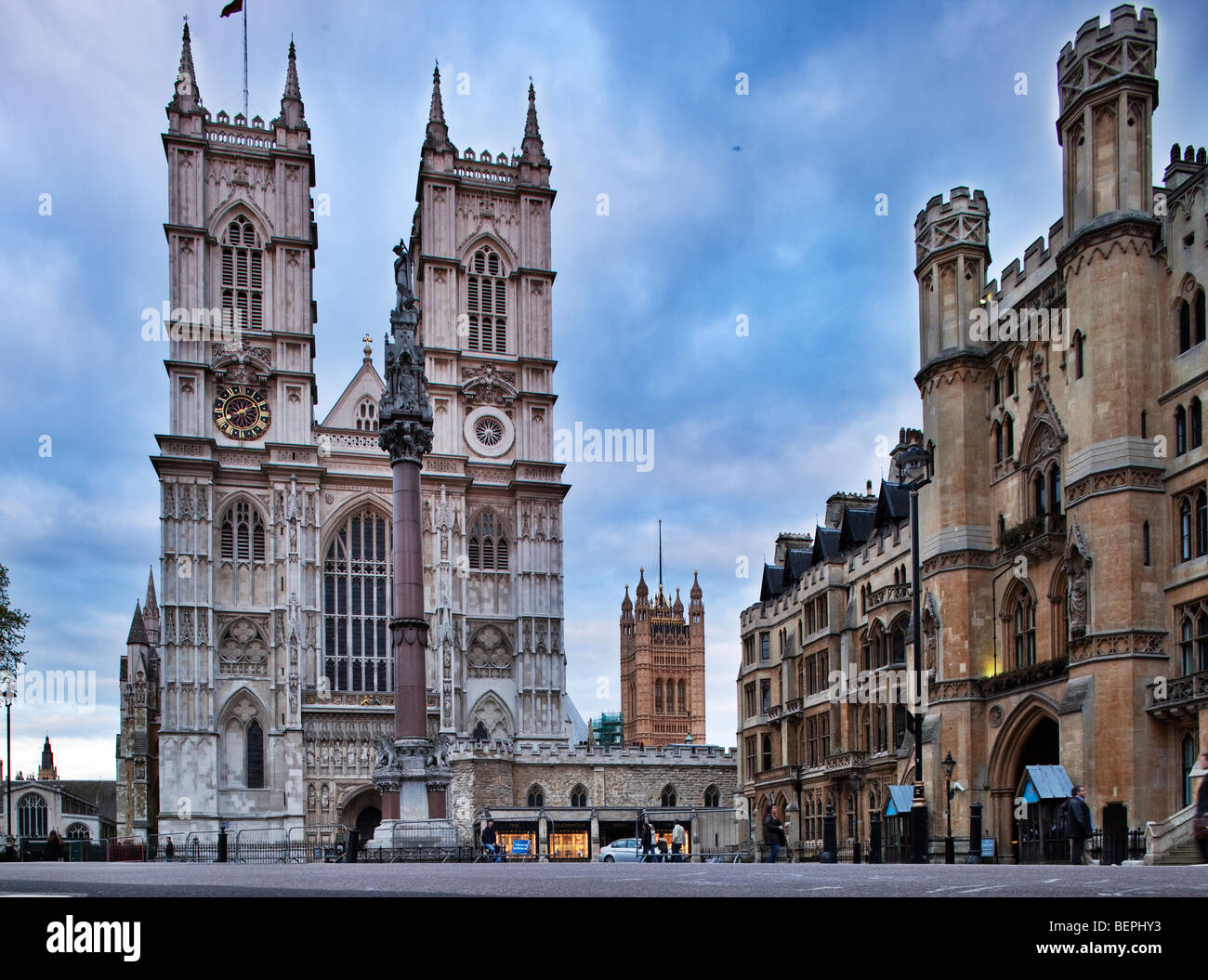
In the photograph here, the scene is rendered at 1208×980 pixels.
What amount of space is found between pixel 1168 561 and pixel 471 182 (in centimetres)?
4684

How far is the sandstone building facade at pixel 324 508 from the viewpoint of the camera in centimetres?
5641

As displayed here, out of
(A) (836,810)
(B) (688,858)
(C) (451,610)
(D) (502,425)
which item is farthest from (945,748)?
(D) (502,425)

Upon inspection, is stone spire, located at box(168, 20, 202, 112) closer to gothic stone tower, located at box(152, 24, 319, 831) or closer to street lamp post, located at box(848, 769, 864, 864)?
gothic stone tower, located at box(152, 24, 319, 831)

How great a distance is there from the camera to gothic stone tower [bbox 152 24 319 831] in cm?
5616

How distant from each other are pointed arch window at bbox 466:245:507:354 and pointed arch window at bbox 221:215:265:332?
10.4 metres

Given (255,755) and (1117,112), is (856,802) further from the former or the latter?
(255,755)

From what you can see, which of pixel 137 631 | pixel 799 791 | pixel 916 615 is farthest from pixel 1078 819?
pixel 137 631

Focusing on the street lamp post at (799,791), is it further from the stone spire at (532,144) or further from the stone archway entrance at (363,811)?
the stone spire at (532,144)

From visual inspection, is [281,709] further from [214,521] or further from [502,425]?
[502,425]

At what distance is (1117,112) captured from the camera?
27.1 metres

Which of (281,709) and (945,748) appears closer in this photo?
(945,748)

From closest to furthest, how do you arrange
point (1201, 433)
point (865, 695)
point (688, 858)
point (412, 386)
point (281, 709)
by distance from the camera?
point (1201, 433), point (412, 386), point (865, 695), point (688, 858), point (281, 709)

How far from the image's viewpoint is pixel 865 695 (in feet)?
131

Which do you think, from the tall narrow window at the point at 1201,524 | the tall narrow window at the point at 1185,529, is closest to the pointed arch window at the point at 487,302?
the tall narrow window at the point at 1185,529
